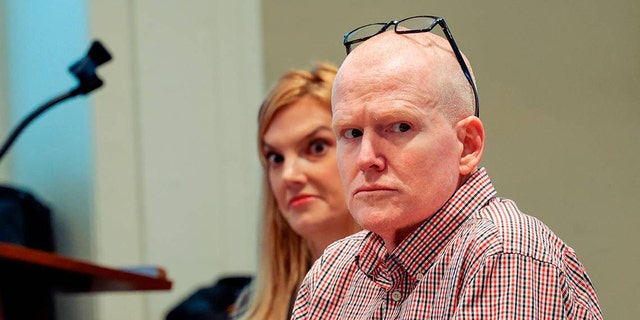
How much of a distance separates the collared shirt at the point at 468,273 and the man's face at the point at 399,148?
35mm

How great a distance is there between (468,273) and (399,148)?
187mm

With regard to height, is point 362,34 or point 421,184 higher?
point 362,34

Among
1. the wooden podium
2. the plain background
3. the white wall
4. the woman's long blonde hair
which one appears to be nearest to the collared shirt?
the woman's long blonde hair

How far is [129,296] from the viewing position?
437cm

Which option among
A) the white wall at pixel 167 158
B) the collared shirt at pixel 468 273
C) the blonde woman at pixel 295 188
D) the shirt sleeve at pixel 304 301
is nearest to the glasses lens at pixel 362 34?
the collared shirt at pixel 468 273

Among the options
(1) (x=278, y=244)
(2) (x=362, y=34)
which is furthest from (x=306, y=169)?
(2) (x=362, y=34)

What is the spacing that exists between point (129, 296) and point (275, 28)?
260 cm

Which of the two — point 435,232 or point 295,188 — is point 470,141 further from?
point 295,188

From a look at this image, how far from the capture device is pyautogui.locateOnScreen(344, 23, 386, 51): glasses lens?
4.66 ft

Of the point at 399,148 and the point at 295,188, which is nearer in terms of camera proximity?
the point at 399,148

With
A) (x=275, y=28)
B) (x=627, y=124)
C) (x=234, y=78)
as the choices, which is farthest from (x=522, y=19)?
(x=234, y=78)

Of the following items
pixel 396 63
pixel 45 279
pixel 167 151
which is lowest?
pixel 45 279

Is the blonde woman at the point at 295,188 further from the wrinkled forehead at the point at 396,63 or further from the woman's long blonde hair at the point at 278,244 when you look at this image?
the wrinkled forehead at the point at 396,63

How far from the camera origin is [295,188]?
2.53m
